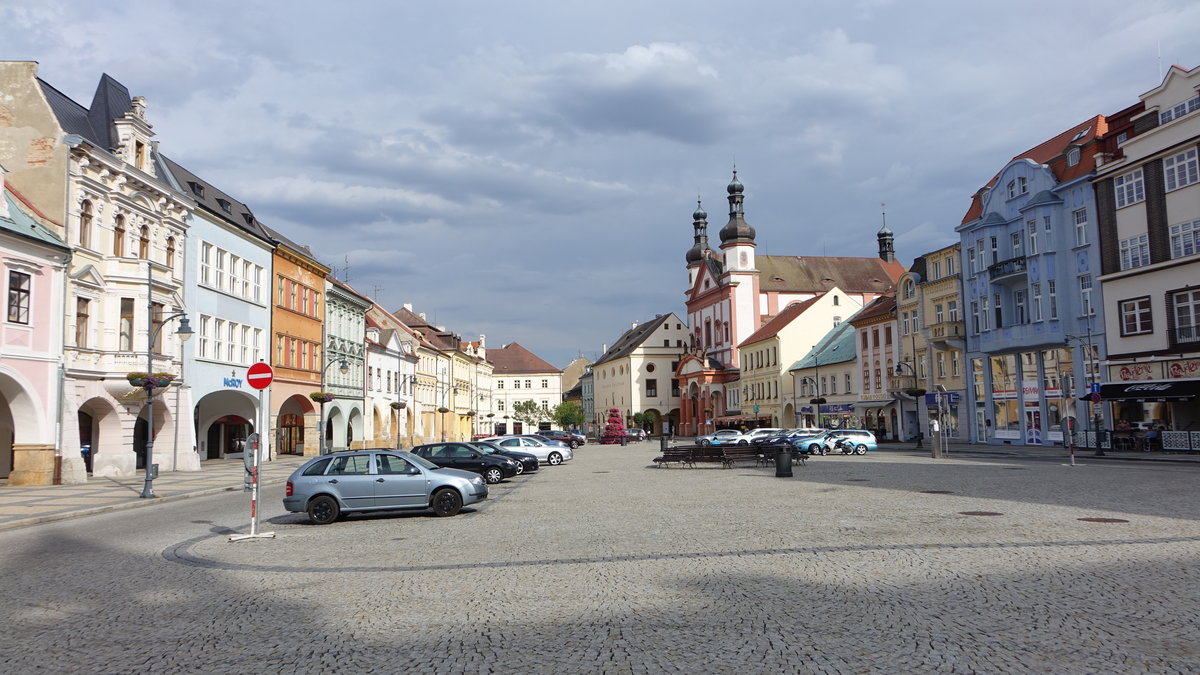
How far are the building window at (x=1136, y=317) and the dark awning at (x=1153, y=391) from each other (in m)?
2.49

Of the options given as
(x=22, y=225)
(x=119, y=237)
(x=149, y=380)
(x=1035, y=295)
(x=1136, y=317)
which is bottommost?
(x=149, y=380)

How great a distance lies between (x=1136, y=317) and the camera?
4100cm

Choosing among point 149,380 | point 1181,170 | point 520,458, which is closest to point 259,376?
point 149,380

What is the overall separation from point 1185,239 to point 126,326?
42575 mm

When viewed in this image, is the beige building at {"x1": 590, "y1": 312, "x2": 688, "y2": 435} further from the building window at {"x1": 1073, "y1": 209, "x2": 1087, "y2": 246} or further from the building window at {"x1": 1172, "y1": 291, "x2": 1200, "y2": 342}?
the building window at {"x1": 1172, "y1": 291, "x2": 1200, "y2": 342}

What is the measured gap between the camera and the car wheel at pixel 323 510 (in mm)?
17422

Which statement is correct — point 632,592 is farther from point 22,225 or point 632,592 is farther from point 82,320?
point 82,320

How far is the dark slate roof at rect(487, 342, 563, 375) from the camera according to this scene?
5356 inches

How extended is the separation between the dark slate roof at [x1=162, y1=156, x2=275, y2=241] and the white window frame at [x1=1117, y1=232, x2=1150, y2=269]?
137ft

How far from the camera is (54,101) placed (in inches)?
1208

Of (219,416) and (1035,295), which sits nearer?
(219,416)

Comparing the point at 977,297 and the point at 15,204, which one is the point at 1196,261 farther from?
the point at 15,204

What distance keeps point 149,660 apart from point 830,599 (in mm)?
6131

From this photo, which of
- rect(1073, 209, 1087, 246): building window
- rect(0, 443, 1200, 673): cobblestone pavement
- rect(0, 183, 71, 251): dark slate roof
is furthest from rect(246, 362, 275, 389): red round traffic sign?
rect(1073, 209, 1087, 246): building window
